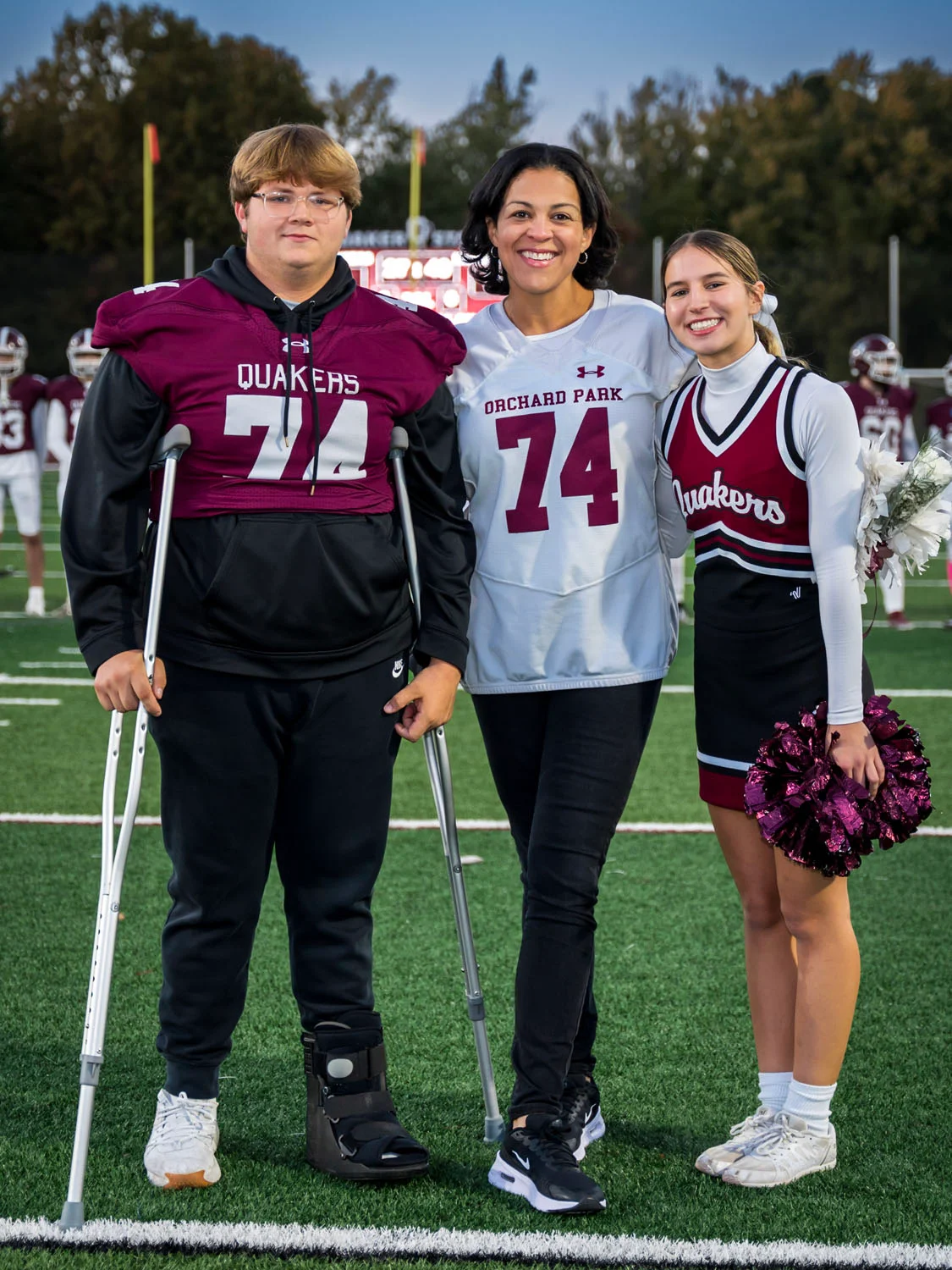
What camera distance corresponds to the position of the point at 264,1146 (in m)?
3.21

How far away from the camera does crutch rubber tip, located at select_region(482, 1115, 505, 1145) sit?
3.22 m

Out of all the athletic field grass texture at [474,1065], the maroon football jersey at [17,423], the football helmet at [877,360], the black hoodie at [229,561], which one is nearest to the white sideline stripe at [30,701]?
the athletic field grass texture at [474,1065]

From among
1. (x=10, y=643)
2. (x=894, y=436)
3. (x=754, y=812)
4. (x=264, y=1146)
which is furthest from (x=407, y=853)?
(x=894, y=436)

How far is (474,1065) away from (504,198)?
77.6 inches

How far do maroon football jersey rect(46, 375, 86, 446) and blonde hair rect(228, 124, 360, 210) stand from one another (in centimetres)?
1083

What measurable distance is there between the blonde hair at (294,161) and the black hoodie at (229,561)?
16cm

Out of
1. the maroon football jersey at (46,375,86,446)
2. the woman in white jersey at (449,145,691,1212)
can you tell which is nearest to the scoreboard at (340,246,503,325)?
the maroon football jersey at (46,375,86,446)

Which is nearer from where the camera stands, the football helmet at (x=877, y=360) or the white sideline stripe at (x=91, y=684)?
the white sideline stripe at (x=91, y=684)

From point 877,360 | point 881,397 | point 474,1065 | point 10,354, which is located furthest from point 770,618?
point 10,354

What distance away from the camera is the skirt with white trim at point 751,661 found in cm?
300

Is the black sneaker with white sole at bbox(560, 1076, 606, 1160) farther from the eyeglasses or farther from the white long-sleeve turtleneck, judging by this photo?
the eyeglasses

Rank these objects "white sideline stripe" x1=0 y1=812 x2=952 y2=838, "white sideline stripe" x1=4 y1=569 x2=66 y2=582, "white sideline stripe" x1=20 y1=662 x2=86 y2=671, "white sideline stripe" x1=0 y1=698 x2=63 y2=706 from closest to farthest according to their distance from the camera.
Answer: "white sideline stripe" x1=0 y1=812 x2=952 y2=838, "white sideline stripe" x1=0 y1=698 x2=63 y2=706, "white sideline stripe" x1=20 y1=662 x2=86 y2=671, "white sideline stripe" x1=4 y1=569 x2=66 y2=582

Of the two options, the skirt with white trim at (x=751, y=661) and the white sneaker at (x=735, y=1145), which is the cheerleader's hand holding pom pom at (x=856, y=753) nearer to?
the skirt with white trim at (x=751, y=661)

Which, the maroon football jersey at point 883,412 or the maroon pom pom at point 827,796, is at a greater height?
the maroon football jersey at point 883,412
